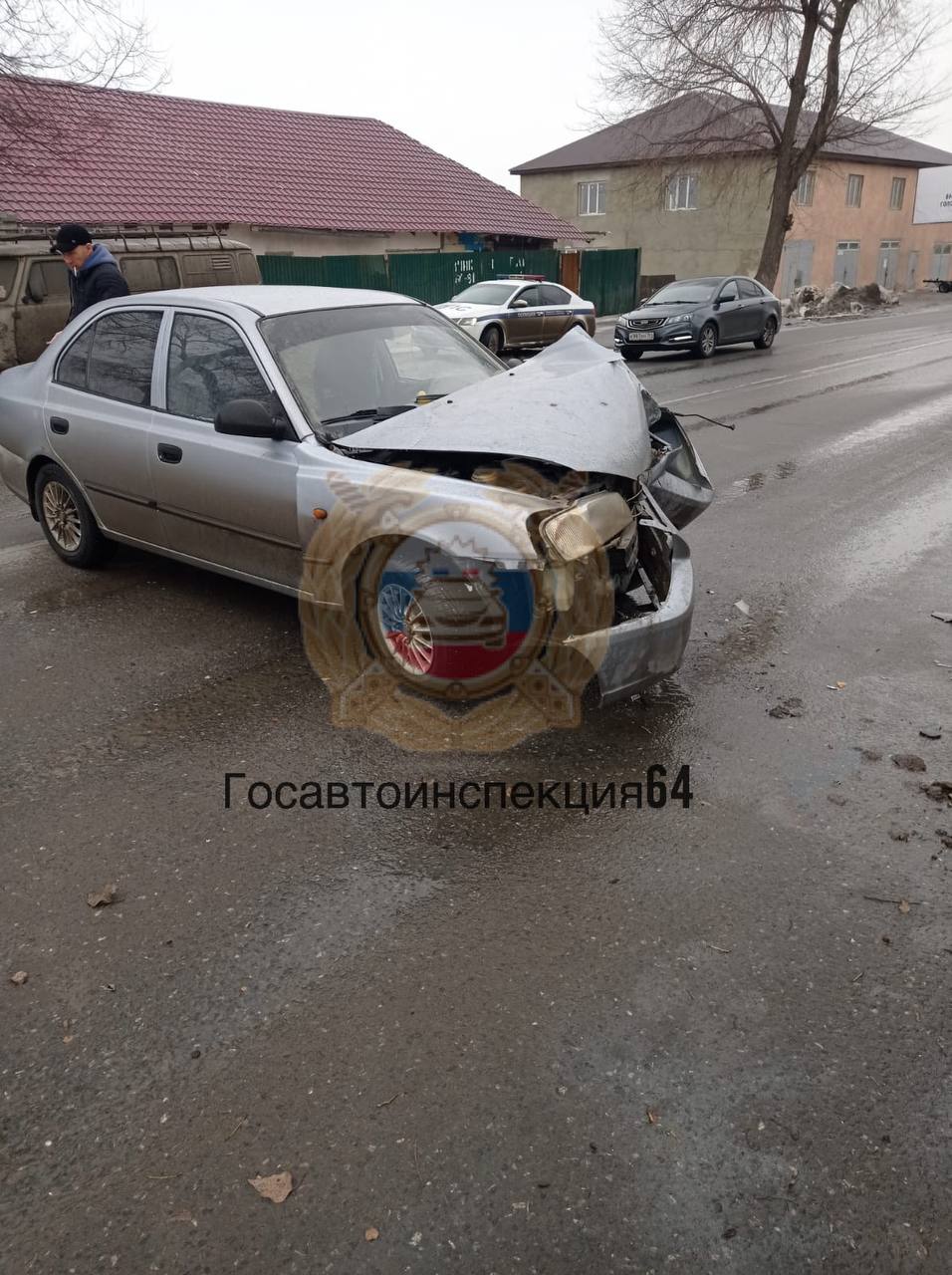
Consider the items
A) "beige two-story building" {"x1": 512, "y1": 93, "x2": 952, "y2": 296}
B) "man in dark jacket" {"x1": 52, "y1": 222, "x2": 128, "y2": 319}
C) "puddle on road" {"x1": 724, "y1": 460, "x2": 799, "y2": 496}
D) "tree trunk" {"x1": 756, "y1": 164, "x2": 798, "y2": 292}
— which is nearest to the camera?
"man in dark jacket" {"x1": 52, "y1": 222, "x2": 128, "y2": 319}

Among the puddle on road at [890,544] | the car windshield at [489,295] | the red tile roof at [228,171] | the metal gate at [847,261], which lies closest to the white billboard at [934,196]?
the metal gate at [847,261]

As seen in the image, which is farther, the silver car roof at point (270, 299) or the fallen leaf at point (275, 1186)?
the silver car roof at point (270, 299)

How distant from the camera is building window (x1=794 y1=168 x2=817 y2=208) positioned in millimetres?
43812

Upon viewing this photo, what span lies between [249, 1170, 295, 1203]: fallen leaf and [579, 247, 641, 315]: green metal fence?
108ft

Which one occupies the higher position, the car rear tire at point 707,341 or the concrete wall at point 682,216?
the concrete wall at point 682,216

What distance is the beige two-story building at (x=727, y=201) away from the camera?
3859 centimetres

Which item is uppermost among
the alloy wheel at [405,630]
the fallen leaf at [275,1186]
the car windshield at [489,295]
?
the car windshield at [489,295]

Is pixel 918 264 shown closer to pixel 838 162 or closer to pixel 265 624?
pixel 838 162

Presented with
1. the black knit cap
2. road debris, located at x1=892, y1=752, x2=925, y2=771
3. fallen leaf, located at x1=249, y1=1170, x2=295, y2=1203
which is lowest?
fallen leaf, located at x1=249, y1=1170, x2=295, y2=1203

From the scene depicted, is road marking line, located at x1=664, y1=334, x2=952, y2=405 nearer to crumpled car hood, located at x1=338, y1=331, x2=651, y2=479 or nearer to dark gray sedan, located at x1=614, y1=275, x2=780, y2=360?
dark gray sedan, located at x1=614, y1=275, x2=780, y2=360

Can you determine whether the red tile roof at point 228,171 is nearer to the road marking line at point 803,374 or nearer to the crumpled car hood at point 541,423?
the road marking line at point 803,374

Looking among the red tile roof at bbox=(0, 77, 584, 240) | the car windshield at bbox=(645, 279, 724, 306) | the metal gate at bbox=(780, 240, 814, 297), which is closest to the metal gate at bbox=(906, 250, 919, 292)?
the metal gate at bbox=(780, 240, 814, 297)

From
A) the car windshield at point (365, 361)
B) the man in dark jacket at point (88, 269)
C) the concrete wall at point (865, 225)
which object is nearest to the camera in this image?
the car windshield at point (365, 361)

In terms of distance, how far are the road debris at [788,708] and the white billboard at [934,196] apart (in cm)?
5454
